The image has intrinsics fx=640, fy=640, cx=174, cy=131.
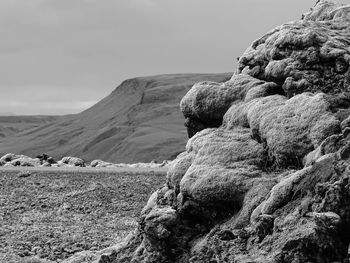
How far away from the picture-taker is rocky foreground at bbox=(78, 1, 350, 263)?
24875 millimetres

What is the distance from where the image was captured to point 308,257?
23.8m

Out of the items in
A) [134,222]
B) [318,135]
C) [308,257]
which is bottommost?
[134,222]

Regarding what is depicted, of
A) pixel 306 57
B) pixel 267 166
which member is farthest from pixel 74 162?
pixel 267 166

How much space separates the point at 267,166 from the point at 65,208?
27224mm

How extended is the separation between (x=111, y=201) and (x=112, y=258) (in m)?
22.4

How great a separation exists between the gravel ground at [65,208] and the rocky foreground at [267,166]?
643 centimetres

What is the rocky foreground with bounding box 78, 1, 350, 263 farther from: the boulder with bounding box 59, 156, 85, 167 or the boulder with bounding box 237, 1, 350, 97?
the boulder with bounding box 59, 156, 85, 167

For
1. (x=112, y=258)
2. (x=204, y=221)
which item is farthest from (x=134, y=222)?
(x=204, y=221)

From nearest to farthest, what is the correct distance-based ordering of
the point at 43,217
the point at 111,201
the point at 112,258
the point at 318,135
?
the point at 318,135, the point at 112,258, the point at 43,217, the point at 111,201

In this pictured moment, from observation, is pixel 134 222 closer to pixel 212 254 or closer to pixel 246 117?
pixel 246 117

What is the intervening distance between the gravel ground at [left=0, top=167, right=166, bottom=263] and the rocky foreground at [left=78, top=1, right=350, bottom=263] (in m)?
6.43

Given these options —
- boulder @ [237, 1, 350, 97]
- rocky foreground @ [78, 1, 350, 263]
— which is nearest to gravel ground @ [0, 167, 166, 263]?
rocky foreground @ [78, 1, 350, 263]

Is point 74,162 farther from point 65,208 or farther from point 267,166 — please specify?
point 267,166

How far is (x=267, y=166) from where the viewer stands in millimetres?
31406
